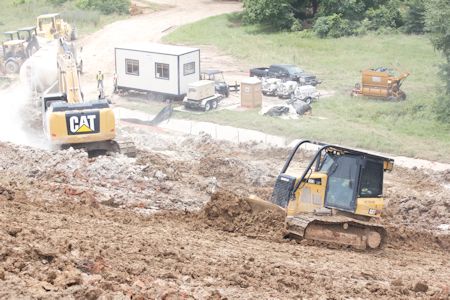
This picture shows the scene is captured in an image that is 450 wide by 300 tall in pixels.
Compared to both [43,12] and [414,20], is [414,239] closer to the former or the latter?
[414,20]

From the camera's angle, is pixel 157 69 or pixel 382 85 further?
pixel 157 69

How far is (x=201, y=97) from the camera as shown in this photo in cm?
3703

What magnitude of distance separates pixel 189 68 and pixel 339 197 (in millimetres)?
23174

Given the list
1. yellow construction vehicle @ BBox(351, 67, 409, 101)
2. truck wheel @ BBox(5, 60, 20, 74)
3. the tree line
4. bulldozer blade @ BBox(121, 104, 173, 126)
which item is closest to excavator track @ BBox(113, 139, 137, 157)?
bulldozer blade @ BBox(121, 104, 173, 126)

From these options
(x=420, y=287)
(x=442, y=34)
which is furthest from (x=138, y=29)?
(x=420, y=287)

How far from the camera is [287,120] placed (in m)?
34.3

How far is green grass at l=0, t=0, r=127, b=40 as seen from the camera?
56819 millimetres

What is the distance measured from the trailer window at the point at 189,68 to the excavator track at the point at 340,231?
2293cm

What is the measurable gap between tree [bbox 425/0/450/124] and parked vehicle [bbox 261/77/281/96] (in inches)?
301

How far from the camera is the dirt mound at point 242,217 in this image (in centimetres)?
1733

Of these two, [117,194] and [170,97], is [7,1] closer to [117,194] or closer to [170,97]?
[170,97]

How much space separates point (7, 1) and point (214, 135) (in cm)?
3824

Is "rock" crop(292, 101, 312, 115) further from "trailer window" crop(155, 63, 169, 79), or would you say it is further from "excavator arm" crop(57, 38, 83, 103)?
"excavator arm" crop(57, 38, 83, 103)

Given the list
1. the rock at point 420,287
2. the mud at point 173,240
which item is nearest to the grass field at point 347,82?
the mud at point 173,240
